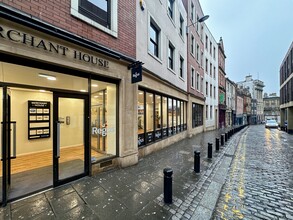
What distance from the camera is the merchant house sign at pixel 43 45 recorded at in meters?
3.17

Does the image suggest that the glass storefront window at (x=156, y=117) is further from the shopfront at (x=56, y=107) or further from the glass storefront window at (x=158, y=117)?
the shopfront at (x=56, y=107)

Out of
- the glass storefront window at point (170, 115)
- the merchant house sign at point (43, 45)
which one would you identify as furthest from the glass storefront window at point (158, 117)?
the merchant house sign at point (43, 45)

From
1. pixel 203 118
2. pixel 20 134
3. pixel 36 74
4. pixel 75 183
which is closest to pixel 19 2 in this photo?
pixel 36 74

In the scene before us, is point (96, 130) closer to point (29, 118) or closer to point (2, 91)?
point (2, 91)

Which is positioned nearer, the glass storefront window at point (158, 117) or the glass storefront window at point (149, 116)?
the glass storefront window at point (149, 116)

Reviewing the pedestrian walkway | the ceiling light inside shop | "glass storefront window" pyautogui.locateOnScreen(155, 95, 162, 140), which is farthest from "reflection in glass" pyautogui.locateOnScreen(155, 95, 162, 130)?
the ceiling light inside shop

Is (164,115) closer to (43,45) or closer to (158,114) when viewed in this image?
(158,114)

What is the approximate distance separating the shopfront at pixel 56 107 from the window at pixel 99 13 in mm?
1041

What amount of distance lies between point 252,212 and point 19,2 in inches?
275

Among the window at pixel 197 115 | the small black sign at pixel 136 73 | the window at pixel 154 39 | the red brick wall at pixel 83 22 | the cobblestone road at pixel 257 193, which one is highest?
the window at pixel 154 39

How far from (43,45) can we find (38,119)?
566 centimetres

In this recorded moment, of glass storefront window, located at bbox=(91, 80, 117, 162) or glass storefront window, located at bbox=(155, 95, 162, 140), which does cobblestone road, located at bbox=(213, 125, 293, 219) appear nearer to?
glass storefront window, located at bbox=(91, 80, 117, 162)

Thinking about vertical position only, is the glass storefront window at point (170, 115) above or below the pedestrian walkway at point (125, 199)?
above

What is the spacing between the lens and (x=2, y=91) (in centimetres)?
346
